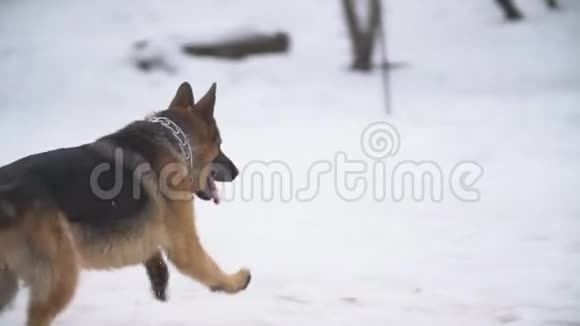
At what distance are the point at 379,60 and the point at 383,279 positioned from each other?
413 inches

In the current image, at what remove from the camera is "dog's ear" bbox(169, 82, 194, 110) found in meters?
4.29

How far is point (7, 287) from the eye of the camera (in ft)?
11.4

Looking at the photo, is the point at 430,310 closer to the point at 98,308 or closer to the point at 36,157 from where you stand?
the point at 98,308

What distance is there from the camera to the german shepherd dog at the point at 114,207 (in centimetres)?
329

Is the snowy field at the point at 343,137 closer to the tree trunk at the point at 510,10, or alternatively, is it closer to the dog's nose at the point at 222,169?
the tree trunk at the point at 510,10

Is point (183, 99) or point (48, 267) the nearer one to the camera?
point (48, 267)

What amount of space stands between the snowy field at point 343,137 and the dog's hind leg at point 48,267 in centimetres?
75

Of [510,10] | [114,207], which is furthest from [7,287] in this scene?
[510,10]

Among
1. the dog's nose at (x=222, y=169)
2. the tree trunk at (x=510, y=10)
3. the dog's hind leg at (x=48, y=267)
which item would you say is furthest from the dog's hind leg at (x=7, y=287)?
the tree trunk at (x=510, y=10)

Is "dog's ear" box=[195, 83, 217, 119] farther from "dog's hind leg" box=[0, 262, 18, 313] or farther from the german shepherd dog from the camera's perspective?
"dog's hind leg" box=[0, 262, 18, 313]

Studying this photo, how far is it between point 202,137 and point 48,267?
1.26 m

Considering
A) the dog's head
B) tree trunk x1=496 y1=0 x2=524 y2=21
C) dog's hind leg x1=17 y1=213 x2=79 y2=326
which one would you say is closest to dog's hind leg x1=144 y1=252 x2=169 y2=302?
the dog's head

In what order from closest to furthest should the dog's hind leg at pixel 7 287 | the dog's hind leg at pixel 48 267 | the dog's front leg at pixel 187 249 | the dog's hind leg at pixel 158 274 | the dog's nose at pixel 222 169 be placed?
the dog's hind leg at pixel 48 267
the dog's hind leg at pixel 7 287
the dog's front leg at pixel 187 249
the dog's hind leg at pixel 158 274
the dog's nose at pixel 222 169

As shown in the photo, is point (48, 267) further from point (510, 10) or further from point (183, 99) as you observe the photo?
point (510, 10)
